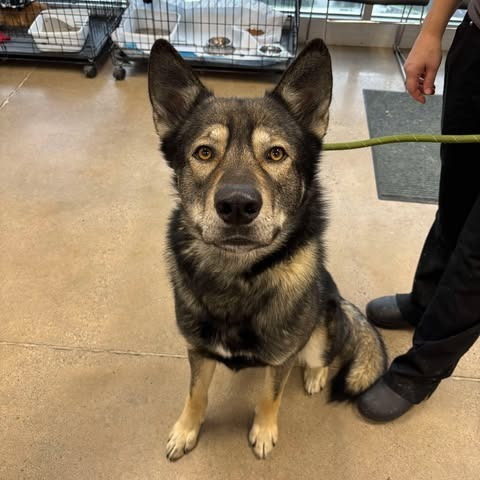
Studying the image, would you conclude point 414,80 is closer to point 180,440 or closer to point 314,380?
point 314,380

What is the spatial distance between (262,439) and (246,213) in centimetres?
88

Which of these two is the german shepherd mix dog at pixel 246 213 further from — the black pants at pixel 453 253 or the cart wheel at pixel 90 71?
the cart wheel at pixel 90 71

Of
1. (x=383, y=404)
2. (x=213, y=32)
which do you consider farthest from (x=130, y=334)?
(x=213, y=32)

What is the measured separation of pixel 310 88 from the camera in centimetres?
117

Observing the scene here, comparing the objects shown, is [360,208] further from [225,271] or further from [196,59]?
[196,59]

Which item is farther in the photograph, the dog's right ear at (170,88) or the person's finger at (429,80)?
the person's finger at (429,80)

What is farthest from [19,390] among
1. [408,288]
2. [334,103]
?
[334,103]

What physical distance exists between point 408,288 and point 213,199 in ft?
4.47

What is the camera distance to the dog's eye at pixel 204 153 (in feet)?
3.71

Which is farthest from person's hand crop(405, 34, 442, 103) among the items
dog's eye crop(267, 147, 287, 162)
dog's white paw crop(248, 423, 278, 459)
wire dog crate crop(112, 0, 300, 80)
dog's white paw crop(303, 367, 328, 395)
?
wire dog crate crop(112, 0, 300, 80)

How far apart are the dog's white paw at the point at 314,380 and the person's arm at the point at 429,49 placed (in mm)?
1021

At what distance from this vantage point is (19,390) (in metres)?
1.63

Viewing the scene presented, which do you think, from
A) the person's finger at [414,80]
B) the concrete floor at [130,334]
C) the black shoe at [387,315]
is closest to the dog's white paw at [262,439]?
the concrete floor at [130,334]

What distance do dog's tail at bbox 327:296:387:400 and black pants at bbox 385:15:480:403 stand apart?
0.07 meters
